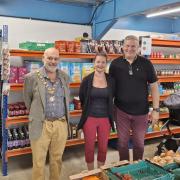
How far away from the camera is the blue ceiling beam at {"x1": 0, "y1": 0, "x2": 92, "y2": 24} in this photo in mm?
4805

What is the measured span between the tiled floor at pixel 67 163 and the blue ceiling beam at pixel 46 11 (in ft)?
8.51

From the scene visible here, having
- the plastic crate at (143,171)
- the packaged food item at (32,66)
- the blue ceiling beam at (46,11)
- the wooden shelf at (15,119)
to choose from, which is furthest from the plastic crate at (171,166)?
the blue ceiling beam at (46,11)

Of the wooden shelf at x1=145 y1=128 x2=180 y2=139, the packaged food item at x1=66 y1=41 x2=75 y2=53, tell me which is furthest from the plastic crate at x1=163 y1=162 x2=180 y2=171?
the wooden shelf at x1=145 y1=128 x2=180 y2=139

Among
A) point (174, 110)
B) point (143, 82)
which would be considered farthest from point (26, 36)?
point (174, 110)

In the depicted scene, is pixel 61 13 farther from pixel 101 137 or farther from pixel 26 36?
pixel 101 137

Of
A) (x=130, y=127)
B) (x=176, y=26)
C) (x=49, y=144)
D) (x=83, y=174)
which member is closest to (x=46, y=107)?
(x=49, y=144)

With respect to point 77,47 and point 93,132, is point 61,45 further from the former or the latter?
point 93,132

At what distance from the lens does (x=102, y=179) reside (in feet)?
8.22

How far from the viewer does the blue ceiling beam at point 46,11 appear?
4805mm

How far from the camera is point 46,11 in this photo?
519cm

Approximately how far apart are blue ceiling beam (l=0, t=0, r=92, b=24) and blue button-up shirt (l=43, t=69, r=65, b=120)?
2.28 m

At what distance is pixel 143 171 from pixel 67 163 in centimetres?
219

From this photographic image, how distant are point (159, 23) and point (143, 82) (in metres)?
4.42

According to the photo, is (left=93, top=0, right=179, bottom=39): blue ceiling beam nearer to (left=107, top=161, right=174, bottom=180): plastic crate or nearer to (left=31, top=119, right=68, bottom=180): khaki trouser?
(left=31, top=119, right=68, bottom=180): khaki trouser
